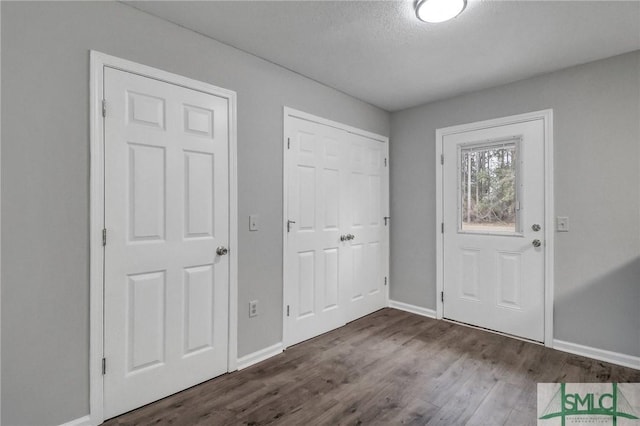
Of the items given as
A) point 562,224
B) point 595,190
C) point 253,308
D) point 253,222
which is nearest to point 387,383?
point 253,308

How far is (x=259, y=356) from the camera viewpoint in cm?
249

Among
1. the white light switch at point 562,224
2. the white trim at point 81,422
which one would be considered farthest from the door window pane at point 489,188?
the white trim at point 81,422

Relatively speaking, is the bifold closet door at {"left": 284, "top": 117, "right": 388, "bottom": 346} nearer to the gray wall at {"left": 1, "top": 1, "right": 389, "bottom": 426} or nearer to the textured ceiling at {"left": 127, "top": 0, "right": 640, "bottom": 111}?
the textured ceiling at {"left": 127, "top": 0, "right": 640, "bottom": 111}

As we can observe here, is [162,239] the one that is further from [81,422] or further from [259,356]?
[259,356]

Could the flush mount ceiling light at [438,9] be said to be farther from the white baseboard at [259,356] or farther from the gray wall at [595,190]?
the white baseboard at [259,356]

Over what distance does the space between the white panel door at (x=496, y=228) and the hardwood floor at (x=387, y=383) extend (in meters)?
0.30

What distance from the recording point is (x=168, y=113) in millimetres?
2004

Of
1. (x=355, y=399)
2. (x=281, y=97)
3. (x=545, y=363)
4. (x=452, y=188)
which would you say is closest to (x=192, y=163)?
(x=281, y=97)

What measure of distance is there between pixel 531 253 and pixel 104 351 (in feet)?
11.1

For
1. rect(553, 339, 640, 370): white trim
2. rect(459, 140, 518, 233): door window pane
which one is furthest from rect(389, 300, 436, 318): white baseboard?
rect(553, 339, 640, 370): white trim

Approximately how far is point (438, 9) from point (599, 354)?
2.90 meters

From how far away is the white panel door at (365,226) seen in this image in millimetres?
3365

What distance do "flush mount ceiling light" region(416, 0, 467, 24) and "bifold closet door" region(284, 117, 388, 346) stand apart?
129 cm

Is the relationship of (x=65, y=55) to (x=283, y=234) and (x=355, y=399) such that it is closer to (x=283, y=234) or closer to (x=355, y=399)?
(x=283, y=234)
